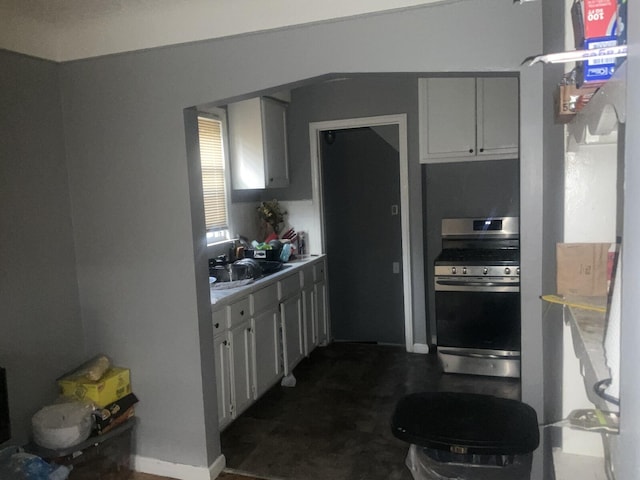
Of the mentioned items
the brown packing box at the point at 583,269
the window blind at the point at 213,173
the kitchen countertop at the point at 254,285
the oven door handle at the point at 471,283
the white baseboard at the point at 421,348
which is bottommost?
the white baseboard at the point at 421,348

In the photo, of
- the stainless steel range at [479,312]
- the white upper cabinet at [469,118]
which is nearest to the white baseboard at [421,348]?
the stainless steel range at [479,312]

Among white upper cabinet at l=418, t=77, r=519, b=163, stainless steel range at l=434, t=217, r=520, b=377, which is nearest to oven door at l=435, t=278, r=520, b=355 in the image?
stainless steel range at l=434, t=217, r=520, b=377

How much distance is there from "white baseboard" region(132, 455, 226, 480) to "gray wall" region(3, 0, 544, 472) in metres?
0.03

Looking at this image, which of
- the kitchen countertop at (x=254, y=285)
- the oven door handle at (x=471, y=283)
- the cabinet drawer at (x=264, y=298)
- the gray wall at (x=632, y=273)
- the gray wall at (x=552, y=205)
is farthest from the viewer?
the oven door handle at (x=471, y=283)

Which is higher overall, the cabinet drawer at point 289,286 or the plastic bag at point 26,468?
the cabinet drawer at point 289,286

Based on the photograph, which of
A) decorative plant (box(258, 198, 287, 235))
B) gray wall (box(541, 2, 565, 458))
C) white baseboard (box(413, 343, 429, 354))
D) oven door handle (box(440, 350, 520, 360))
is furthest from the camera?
decorative plant (box(258, 198, 287, 235))

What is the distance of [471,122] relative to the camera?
3.98m

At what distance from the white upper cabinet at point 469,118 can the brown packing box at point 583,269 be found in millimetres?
2769

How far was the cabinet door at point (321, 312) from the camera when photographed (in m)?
4.45

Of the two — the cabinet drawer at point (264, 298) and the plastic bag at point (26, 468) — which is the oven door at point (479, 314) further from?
the plastic bag at point (26, 468)

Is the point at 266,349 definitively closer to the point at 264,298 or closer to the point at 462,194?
the point at 264,298

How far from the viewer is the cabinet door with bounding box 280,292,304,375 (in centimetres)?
379

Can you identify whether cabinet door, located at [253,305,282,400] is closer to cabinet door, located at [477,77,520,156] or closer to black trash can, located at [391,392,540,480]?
black trash can, located at [391,392,540,480]

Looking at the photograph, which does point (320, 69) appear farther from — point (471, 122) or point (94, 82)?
point (471, 122)
